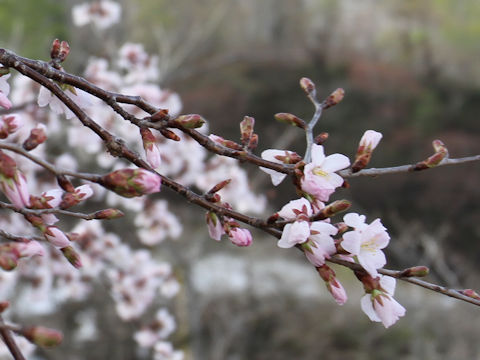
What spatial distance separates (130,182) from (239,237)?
0.72ft

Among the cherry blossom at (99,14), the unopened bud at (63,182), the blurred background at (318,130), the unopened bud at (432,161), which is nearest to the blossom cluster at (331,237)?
the unopened bud at (432,161)

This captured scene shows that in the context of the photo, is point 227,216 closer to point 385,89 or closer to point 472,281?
point 472,281

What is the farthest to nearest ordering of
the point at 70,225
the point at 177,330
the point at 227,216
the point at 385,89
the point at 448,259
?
the point at 385,89
the point at 448,259
the point at 70,225
the point at 177,330
the point at 227,216

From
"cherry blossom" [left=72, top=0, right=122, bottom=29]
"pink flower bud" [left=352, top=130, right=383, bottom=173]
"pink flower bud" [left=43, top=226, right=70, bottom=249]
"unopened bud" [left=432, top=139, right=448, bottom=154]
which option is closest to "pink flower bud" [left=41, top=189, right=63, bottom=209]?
"pink flower bud" [left=43, top=226, right=70, bottom=249]

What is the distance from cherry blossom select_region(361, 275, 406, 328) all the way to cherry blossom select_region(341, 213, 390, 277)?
1.3 inches

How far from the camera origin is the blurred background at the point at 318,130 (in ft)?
14.5

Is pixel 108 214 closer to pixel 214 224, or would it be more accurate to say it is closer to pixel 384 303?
pixel 214 224

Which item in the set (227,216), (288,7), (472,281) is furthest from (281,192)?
(227,216)

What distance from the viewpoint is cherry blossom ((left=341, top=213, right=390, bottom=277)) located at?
2.29 feet

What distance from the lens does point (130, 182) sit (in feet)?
1.93

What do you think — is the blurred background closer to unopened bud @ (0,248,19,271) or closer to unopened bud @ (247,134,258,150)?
unopened bud @ (247,134,258,150)

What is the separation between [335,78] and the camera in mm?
9516

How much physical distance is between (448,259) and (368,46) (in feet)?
15.6

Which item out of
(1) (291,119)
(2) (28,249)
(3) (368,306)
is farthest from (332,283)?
(2) (28,249)
